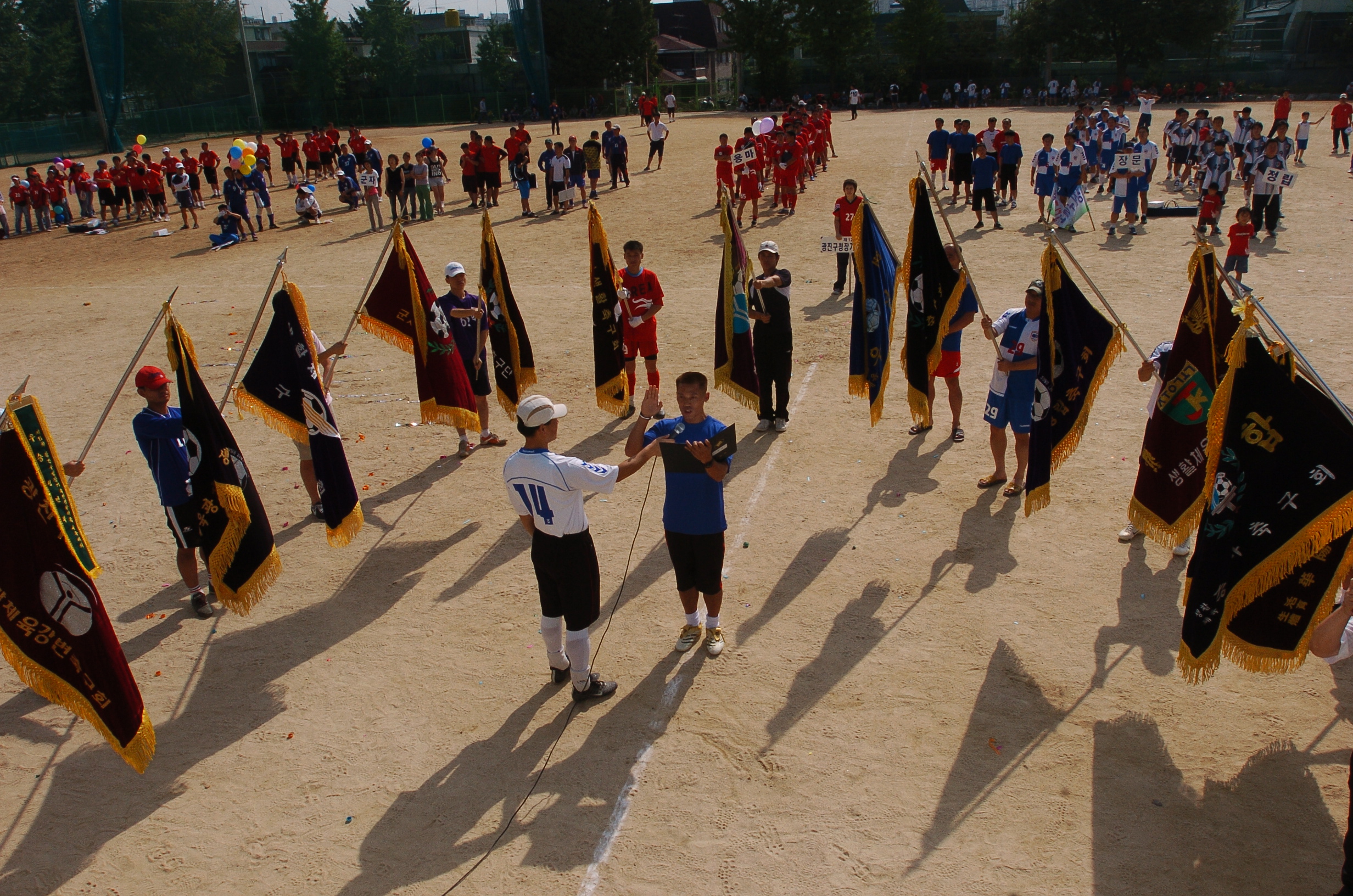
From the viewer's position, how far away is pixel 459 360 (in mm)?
9648

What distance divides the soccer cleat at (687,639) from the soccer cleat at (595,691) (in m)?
0.65

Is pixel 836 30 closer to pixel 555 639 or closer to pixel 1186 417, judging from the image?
pixel 1186 417

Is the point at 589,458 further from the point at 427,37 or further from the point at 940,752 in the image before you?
the point at 427,37

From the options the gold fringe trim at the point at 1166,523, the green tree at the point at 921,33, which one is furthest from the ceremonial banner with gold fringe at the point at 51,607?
the green tree at the point at 921,33

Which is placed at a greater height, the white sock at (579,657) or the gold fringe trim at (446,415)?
the gold fringe trim at (446,415)

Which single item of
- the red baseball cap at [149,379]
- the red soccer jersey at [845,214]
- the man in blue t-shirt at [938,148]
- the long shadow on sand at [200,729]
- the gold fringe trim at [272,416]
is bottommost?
the long shadow on sand at [200,729]

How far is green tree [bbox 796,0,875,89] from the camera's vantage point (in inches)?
2178

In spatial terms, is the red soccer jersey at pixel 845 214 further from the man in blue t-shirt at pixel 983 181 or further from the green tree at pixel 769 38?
the green tree at pixel 769 38

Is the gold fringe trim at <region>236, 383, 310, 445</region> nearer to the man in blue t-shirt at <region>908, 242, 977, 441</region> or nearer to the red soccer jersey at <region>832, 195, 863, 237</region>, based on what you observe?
the man in blue t-shirt at <region>908, 242, 977, 441</region>

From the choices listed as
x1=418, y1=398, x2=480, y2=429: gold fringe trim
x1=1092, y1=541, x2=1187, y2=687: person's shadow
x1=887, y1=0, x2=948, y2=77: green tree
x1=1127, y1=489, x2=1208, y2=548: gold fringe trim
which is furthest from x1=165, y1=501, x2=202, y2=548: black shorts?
x1=887, y1=0, x2=948, y2=77: green tree

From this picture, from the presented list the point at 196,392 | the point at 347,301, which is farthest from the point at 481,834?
the point at 347,301

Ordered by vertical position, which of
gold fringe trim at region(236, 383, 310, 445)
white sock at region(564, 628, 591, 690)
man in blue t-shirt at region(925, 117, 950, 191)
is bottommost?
white sock at region(564, 628, 591, 690)

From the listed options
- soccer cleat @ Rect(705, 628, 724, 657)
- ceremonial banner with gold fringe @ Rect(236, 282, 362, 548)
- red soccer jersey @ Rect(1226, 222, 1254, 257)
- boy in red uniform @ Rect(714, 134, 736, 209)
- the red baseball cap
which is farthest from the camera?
boy in red uniform @ Rect(714, 134, 736, 209)

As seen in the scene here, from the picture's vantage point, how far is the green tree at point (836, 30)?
55.3 metres
